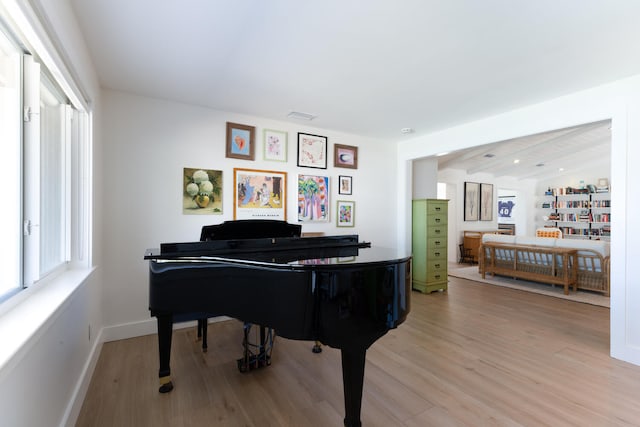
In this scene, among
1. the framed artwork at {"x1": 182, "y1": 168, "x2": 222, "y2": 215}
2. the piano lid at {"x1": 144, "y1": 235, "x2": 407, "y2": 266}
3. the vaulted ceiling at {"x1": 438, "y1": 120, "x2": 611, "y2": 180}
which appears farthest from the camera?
the vaulted ceiling at {"x1": 438, "y1": 120, "x2": 611, "y2": 180}

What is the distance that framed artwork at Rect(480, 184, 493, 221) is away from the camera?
818 centimetres

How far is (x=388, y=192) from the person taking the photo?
4824 mm

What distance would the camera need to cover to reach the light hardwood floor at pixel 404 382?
176 centimetres

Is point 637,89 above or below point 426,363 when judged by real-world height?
above

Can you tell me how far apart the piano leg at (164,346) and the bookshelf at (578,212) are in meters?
10.8

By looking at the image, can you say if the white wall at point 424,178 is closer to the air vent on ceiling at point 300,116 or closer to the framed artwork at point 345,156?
the framed artwork at point 345,156

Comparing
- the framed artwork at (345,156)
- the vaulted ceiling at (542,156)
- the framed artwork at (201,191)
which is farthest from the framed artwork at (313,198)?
the vaulted ceiling at (542,156)

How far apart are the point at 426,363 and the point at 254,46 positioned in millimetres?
2789

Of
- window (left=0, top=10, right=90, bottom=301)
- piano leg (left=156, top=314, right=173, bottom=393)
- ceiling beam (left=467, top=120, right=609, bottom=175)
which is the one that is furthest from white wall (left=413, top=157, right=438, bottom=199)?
window (left=0, top=10, right=90, bottom=301)

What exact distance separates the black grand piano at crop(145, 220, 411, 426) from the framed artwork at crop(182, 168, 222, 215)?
4.48 ft

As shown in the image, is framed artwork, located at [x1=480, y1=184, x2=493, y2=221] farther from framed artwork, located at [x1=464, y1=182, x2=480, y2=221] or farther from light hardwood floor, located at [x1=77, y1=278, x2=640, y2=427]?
light hardwood floor, located at [x1=77, y1=278, x2=640, y2=427]

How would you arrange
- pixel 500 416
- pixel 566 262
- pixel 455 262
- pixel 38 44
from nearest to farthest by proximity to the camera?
Answer: pixel 38 44
pixel 500 416
pixel 566 262
pixel 455 262

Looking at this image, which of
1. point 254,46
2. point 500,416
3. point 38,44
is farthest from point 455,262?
point 38,44

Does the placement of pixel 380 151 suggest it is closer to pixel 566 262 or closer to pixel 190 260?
pixel 566 262
